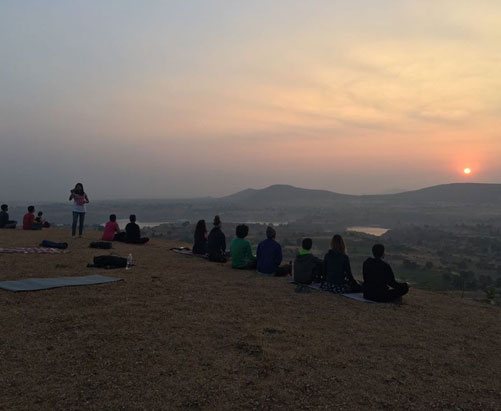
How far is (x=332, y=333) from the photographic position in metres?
8.09

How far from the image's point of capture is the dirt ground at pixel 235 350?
17.7 ft

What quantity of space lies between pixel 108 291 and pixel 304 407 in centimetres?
623

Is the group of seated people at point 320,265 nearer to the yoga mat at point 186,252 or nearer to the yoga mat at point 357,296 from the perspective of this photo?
the yoga mat at point 357,296

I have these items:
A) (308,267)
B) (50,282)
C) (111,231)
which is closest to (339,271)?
(308,267)

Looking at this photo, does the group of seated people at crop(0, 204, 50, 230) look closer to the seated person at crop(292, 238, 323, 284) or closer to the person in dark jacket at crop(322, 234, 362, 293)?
the seated person at crop(292, 238, 323, 284)

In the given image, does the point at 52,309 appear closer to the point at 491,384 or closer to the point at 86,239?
the point at 491,384

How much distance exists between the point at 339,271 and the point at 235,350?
5204mm

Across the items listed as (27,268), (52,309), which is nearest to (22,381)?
(52,309)

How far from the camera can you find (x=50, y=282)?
34.5 feet

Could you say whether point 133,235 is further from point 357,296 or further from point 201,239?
point 357,296

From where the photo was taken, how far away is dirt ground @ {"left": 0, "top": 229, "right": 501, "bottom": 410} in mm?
5410

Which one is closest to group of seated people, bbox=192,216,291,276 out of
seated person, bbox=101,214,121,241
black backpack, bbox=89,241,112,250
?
black backpack, bbox=89,241,112,250

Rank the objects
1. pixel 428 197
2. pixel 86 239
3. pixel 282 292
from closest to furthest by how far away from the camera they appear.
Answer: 1. pixel 282 292
2. pixel 86 239
3. pixel 428 197

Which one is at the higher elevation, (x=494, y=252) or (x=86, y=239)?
(x=86, y=239)
